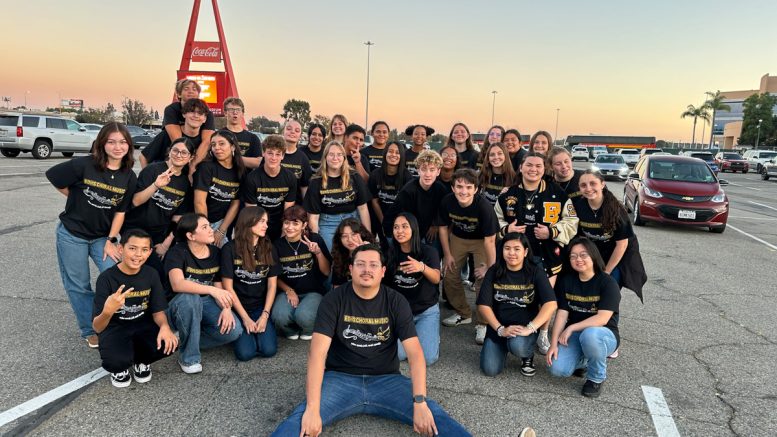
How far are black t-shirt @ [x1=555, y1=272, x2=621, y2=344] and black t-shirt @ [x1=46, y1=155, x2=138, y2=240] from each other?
12.1 feet

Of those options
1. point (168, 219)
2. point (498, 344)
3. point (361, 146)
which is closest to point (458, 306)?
point (498, 344)

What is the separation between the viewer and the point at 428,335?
12.9 feet

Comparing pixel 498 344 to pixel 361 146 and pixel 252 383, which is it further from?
pixel 361 146

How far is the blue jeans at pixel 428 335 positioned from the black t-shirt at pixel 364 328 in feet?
2.38

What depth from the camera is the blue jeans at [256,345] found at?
152 inches

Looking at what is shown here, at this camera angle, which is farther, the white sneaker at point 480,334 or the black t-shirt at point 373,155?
the black t-shirt at point 373,155

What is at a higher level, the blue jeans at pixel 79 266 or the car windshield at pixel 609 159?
the car windshield at pixel 609 159

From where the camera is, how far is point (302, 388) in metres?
3.47

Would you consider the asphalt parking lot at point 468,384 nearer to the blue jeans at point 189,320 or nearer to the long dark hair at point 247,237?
the blue jeans at point 189,320

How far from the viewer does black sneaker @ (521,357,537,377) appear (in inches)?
147

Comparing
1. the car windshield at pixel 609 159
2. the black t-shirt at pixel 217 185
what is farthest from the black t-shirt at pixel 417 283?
the car windshield at pixel 609 159

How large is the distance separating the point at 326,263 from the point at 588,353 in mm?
2293

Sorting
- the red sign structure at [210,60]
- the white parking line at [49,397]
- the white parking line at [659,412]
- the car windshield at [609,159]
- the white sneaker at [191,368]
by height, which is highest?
the red sign structure at [210,60]

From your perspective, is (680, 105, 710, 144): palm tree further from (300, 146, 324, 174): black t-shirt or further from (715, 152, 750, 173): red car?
(300, 146, 324, 174): black t-shirt
